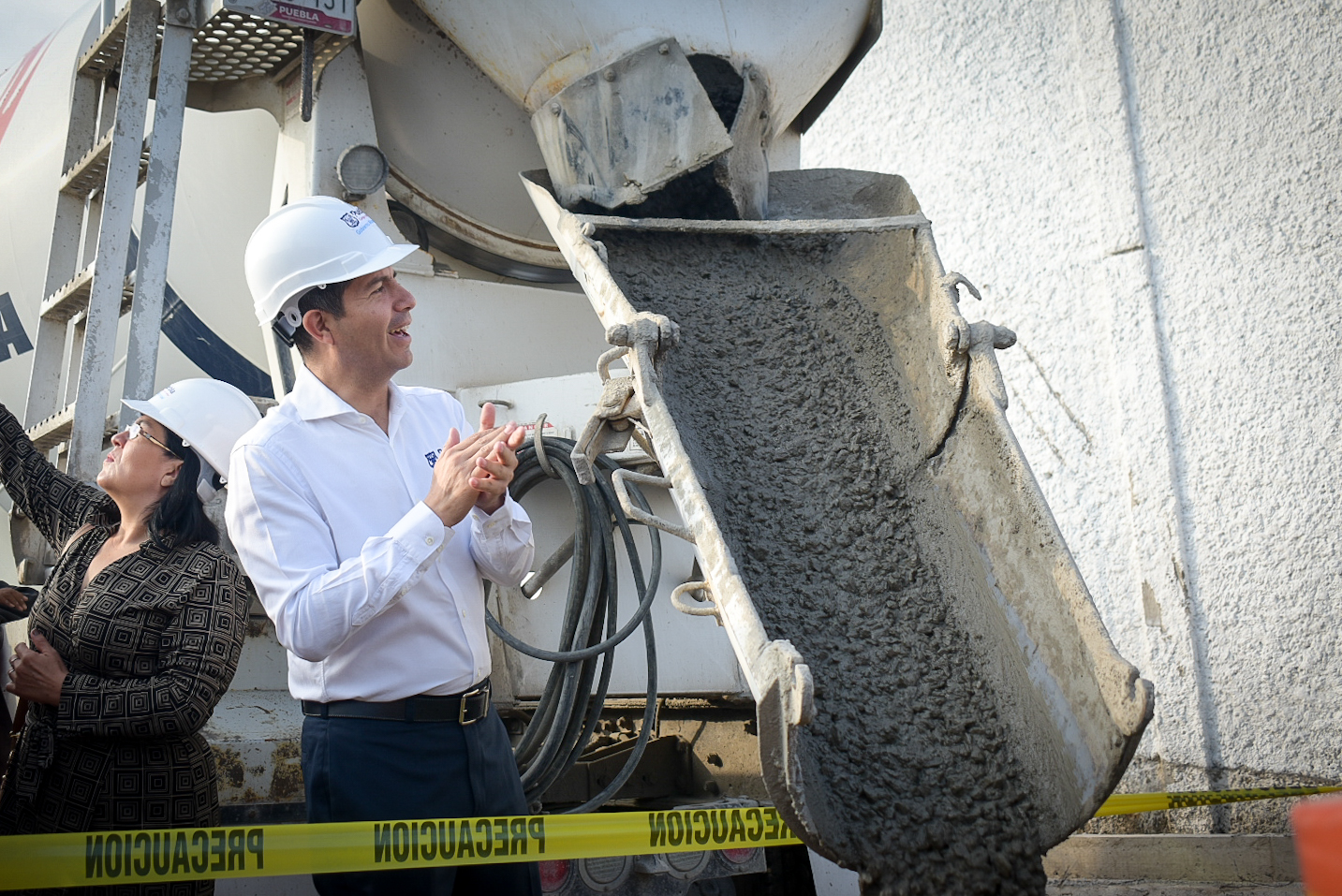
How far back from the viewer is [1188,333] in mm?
3916

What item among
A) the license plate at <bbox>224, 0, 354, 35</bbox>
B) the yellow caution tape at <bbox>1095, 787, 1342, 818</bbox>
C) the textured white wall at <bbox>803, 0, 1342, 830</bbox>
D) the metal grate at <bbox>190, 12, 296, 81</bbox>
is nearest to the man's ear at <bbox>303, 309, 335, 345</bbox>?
the license plate at <bbox>224, 0, 354, 35</bbox>

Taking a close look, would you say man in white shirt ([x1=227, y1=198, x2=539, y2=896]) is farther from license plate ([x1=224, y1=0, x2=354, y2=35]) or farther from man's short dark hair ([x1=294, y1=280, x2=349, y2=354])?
license plate ([x1=224, y1=0, x2=354, y2=35])

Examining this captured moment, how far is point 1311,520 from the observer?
11.6 feet

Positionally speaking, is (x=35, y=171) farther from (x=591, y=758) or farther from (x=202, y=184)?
(x=591, y=758)

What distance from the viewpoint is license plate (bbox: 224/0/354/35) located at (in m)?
2.96

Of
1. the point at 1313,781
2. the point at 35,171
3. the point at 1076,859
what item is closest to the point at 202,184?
the point at 35,171

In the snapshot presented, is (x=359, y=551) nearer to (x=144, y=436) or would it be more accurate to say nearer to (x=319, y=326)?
(x=319, y=326)

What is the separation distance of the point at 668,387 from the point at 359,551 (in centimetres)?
74

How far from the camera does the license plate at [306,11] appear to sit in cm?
296

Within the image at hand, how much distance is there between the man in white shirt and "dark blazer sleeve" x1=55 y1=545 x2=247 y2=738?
312 millimetres

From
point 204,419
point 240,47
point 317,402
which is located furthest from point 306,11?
point 317,402

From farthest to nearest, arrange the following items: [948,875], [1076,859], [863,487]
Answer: [1076,859], [863,487], [948,875]

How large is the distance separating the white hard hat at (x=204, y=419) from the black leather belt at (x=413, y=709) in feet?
2.47

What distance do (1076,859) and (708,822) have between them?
2165 millimetres
